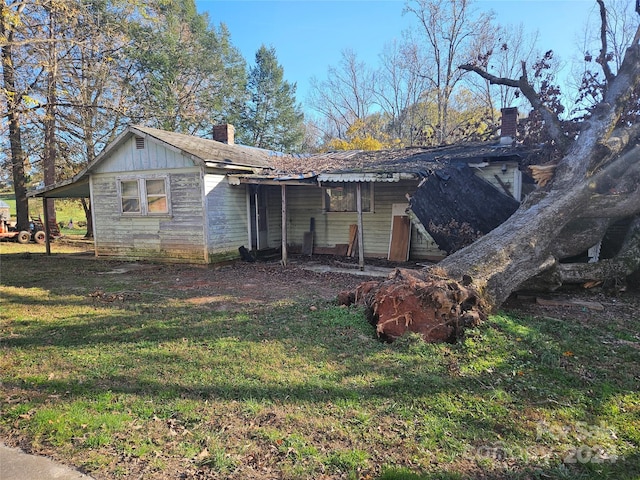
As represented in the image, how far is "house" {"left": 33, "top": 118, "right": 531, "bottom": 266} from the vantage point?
1072 centimetres

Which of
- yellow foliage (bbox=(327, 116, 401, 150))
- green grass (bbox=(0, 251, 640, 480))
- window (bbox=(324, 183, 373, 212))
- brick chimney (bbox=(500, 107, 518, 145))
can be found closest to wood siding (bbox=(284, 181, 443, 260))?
window (bbox=(324, 183, 373, 212))

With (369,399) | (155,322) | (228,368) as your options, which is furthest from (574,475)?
(155,322)

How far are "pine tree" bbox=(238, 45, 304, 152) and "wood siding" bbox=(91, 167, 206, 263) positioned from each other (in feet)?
64.5

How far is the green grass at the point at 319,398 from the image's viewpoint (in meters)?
2.78

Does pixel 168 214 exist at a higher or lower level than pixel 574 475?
higher

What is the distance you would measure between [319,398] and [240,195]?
9465 millimetres

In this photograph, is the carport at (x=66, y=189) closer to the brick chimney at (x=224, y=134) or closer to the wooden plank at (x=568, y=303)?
the brick chimney at (x=224, y=134)

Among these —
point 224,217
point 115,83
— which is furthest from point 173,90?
point 224,217

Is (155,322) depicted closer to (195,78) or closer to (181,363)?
(181,363)

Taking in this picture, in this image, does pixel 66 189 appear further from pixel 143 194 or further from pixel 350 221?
pixel 350 221

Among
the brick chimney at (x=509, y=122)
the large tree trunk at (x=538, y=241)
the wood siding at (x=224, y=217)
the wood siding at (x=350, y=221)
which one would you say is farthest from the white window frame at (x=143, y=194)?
the brick chimney at (x=509, y=122)

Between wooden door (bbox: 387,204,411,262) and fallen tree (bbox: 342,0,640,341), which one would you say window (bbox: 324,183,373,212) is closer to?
wooden door (bbox: 387,204,411,262)

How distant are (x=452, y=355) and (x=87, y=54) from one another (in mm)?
22218

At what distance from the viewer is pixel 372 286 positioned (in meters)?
5.81
